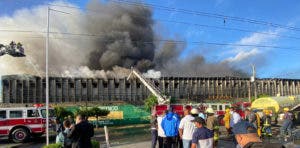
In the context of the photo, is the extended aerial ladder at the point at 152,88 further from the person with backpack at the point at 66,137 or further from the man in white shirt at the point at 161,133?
the person with backpack at the point at 66,137

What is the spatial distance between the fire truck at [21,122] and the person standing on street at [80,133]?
15691 millimetres

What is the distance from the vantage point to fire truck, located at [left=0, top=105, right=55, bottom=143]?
79.1 ft

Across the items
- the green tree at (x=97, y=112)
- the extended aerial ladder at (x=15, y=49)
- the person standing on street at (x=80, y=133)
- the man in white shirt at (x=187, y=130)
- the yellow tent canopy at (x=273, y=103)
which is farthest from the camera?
the yellow tent canopy at (x=273, y=103)

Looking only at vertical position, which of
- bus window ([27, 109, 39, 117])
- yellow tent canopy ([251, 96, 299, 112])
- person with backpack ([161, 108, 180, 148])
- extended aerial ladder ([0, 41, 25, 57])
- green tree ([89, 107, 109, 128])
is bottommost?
green tree ([89, 107, 109, 128])

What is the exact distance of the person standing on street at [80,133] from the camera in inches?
381

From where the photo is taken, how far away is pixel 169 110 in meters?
12.5

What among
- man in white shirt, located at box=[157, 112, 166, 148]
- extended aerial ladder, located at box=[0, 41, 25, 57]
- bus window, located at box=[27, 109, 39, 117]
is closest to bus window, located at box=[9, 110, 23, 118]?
bus window, located at box=[27, 109, 39, 117]

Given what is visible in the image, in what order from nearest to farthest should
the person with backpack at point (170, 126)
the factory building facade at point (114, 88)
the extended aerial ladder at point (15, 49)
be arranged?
the person with backpack at point (170, 126) < the extended aerial ladder at point (15, 49) < the factory building facade at point (114, 88)

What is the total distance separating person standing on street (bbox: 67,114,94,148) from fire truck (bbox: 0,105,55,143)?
15691 millimetres

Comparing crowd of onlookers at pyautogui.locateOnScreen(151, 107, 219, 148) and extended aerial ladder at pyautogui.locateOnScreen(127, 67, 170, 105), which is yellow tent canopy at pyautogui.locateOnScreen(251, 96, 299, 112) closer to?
extended aerial ladder at pyautogui.locateOnScreen(127, 67, 170, 105)

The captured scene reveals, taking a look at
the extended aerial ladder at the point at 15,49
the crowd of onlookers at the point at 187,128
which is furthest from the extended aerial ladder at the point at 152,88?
the crowd of onlookers at the point at 187,128

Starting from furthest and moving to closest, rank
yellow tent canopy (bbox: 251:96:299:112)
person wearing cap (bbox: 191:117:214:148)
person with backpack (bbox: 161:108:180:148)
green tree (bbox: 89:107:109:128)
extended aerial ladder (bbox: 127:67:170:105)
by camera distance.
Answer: extended aerial ladder (bbox: 127:67:170:105)
yellow tent canopy (bbox: 251:96:299:112)
green tree (bbox: 89:107:109:128)
person with backpack (bbox: 161:108:180:148)
person wearing cap (bbox: 191:117:214:148)

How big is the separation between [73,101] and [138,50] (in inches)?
887

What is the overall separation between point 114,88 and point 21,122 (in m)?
41.6
